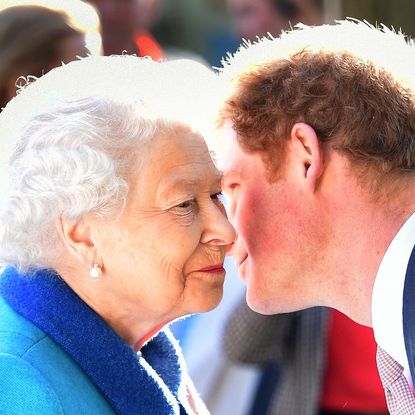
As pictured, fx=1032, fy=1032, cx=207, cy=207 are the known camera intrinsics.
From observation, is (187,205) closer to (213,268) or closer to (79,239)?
(213,268)

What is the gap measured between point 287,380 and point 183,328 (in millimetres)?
468

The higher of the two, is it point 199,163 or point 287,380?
point 199,163

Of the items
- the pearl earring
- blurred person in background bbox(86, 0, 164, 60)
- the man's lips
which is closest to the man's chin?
the man's lips

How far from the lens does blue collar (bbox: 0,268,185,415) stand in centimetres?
241

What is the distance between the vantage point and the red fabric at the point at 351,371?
3896 mm

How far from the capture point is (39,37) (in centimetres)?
414

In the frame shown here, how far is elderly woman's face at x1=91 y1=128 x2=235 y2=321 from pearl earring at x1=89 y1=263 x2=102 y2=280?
0.06 ft

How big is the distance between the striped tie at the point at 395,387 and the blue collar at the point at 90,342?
561mm

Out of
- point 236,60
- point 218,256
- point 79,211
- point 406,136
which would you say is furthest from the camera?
point 236,60

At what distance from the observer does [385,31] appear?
2975 millimetres

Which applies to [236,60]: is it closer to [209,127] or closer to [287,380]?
[209,127]

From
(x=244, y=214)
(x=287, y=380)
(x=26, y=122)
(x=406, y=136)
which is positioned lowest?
(x=287, y=380)

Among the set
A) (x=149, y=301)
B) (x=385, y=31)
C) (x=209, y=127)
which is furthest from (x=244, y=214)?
(x=385, y=31)

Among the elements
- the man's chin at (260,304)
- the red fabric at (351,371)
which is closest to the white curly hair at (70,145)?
the man's chin at (260,304)
